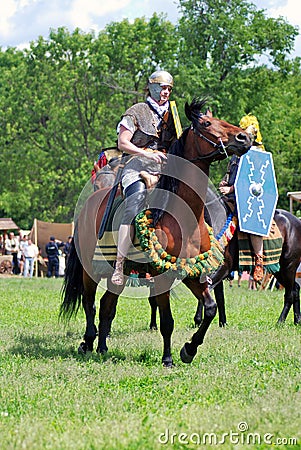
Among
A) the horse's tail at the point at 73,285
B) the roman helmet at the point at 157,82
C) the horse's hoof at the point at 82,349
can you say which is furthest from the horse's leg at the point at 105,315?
the roman helmet at the point at 157,82

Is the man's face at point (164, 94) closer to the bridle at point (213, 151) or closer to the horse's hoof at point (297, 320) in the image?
the bridle at point (213, 151)

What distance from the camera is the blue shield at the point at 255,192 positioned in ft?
33.7

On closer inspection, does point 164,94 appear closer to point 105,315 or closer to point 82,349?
point 105,315

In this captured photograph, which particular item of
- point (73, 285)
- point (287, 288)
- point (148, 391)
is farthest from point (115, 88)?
point (148, 391)

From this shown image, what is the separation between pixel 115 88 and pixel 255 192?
28.9 meters

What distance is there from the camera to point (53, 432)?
485 centimetres

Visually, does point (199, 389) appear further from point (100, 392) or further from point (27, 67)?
point (27, 67)

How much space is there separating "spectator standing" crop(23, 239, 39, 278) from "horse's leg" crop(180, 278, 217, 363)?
20.2 meters

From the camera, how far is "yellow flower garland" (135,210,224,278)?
23.1ft

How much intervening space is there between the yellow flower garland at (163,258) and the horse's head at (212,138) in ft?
2.53

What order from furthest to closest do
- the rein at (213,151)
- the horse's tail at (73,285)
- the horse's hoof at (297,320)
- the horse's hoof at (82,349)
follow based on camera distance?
1. the horse's hoof at (297,320)
2. the horse's tail at (73,285)
3. the horse's hoof at (82,349)
4. the rein at (213,151)

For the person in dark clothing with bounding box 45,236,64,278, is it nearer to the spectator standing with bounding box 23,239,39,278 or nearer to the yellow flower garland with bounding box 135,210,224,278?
the spectator standing with bounding box 23,239,39,278

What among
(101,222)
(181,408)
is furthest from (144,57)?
(181,408)

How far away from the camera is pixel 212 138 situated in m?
6.89
